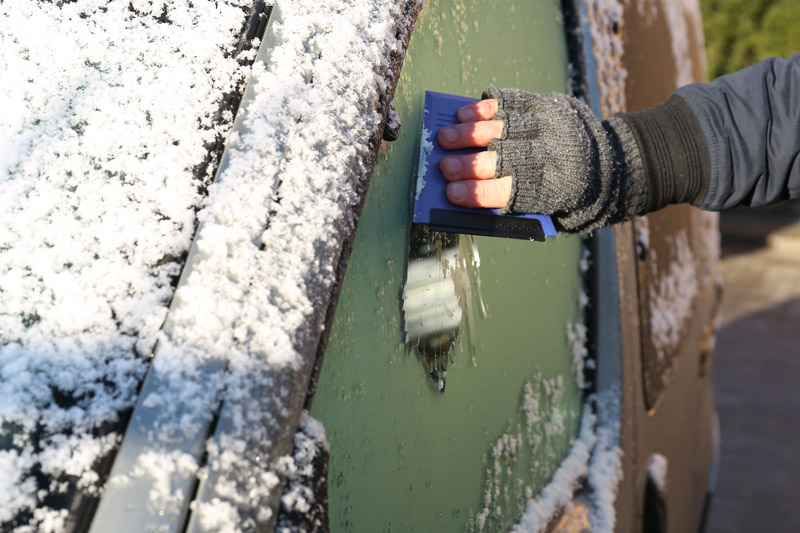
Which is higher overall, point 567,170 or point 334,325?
point 567,170

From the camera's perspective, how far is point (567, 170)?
3.89 feet

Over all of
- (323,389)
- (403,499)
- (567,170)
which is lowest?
(403,499)

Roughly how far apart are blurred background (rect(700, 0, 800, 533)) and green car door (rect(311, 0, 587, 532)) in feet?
9.63

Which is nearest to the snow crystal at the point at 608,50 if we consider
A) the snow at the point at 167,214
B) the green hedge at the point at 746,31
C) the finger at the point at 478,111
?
the finger at the point at 478,111

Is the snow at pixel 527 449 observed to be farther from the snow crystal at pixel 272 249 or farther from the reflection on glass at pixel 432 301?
the snow crystal at pixel 272 249

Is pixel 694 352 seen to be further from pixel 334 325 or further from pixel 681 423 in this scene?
pixel 334 325

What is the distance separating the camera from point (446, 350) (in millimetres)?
991

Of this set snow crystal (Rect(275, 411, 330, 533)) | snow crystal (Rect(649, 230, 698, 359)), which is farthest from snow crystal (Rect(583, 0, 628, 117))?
snow crystal (Rect(275, 411, 330, 533))

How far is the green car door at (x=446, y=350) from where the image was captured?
2.66ft

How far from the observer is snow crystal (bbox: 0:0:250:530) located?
2.06ft

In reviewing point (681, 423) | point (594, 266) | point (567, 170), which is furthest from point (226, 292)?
point (681, 423)

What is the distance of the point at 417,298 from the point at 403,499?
0.26m

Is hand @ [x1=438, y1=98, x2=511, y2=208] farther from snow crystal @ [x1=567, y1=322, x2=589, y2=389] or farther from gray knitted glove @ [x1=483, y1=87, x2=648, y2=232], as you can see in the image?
snow crystal @ [x1=567, y1=322, x2=589, y2=389]

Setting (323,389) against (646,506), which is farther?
(646,506)
